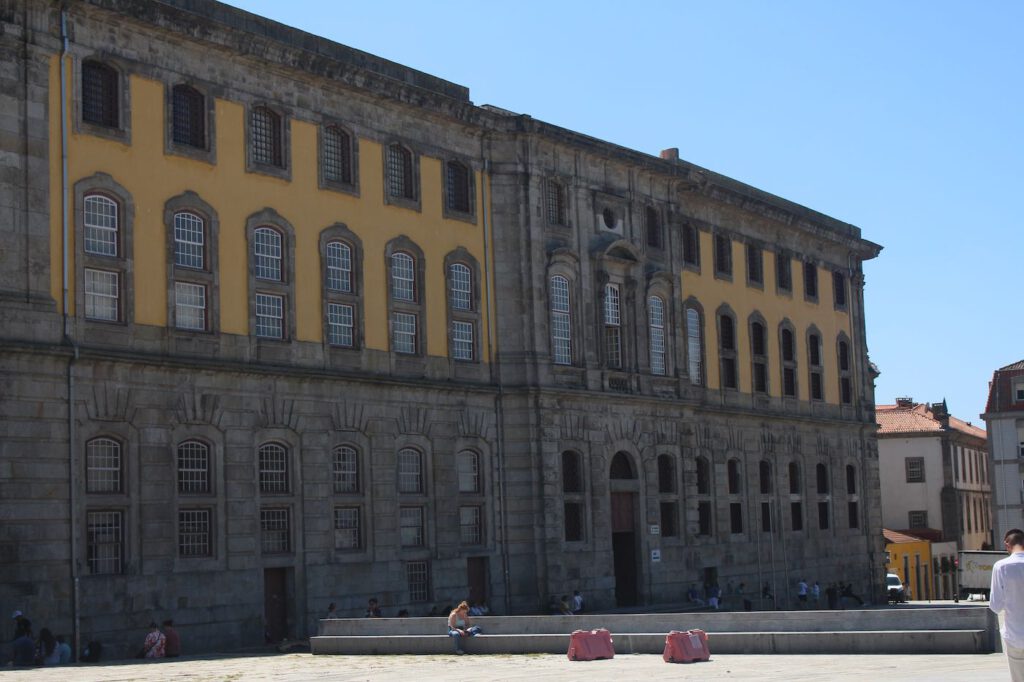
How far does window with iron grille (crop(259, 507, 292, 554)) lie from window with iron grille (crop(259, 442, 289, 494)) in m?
0.53

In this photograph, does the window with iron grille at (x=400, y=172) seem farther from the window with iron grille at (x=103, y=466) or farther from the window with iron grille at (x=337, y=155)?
the window with iron grille at (x=103, y=466)

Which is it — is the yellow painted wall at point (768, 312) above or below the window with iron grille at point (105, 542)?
above

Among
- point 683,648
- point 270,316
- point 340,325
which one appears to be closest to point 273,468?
point 270,316

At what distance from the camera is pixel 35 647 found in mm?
35156

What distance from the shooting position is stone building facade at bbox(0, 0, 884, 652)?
3750cm

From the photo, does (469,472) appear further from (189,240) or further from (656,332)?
(189,240)

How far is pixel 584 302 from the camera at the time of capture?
173 ft

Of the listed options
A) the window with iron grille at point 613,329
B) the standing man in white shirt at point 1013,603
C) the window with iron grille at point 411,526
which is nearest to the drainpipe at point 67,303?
the window with iron grille at point 411,526

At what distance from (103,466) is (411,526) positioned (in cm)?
1071

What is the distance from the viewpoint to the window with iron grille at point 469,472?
4816 centimetres

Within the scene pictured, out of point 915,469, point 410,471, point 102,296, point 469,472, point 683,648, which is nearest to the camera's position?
point 683,648

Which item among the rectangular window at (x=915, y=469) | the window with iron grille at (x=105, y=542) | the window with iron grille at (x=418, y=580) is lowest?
the window with iron grille at (x=418, y=580)

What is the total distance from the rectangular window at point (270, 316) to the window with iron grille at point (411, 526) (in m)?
6.38

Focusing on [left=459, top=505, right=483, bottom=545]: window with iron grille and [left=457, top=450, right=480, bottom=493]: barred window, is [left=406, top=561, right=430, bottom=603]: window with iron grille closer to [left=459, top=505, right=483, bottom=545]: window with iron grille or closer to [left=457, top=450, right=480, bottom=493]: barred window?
[left=459, top=505, right=483, bottom=545]: window with iron grille
